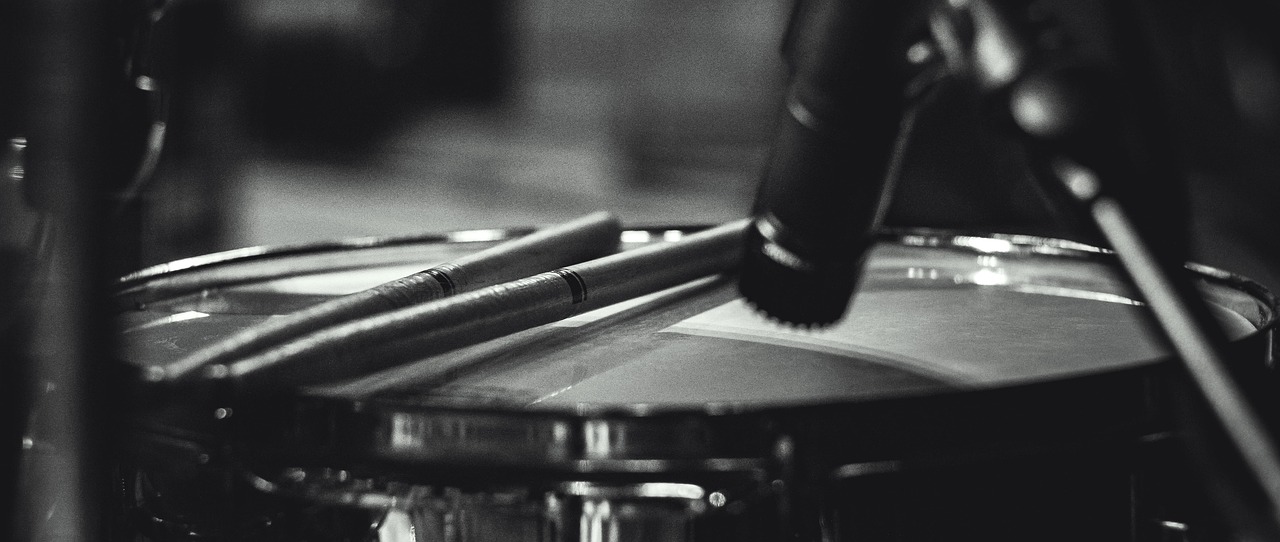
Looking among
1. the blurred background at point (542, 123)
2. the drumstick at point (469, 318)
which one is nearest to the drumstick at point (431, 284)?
the drumstick at point (469, 318)

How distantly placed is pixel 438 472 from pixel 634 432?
0.24ft

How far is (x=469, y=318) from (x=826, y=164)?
0.16 meters

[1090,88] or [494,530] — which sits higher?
[1090,88]

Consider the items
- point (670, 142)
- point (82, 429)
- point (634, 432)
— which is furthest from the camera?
point (670, 142)

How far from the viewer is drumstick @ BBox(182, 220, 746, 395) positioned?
1.31ft

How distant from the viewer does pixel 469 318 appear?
484mm

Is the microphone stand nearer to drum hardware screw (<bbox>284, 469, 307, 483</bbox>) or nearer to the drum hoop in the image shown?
the drum hoop

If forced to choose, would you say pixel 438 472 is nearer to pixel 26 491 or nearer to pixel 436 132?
pixel 26 491

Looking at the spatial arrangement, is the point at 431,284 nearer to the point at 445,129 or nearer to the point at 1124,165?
the point at 1124,165

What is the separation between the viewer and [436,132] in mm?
4520

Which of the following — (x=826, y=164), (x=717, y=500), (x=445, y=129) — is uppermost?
(x=445, y=129)

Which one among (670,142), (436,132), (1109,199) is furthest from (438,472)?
(436,132)

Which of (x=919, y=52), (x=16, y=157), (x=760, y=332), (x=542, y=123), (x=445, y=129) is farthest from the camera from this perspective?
(x=445, y=129)

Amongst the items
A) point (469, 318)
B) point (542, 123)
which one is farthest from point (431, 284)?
point (542, 123)
